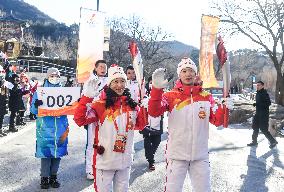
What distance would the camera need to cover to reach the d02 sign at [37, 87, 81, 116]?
21.9 ft

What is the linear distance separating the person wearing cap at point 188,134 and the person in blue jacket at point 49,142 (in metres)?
2.33

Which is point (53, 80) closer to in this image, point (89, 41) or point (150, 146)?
point (150, 146)

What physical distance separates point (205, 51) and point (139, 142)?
5265mm

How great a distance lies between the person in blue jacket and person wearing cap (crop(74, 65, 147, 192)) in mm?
2071

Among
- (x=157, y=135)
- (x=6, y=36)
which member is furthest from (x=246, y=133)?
(x=6, y=36)

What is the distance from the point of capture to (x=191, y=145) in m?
4.76

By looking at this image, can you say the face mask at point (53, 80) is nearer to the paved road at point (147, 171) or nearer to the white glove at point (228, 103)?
the paved road at point (147, 171)

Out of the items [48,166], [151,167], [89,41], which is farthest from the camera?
[89,41]

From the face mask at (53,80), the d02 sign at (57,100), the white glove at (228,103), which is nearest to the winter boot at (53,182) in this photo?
the d02 sign at (57,100)

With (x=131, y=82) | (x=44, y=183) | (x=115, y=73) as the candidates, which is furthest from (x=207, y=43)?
(x=115, y=73)

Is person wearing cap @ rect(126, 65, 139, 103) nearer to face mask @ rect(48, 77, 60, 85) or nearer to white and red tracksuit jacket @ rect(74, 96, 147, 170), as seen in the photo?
face mask @ rect(48, 77, 60, 85)

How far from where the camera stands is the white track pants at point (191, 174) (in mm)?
4699

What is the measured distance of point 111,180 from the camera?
464 cm

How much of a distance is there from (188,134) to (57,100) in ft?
9.19
